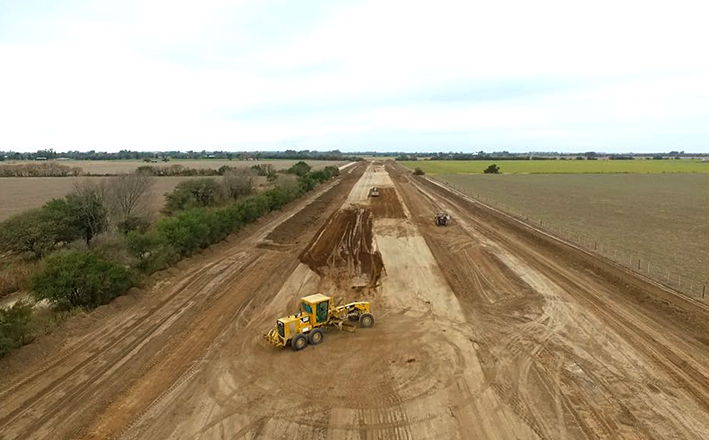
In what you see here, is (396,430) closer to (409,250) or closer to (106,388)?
(106,388)

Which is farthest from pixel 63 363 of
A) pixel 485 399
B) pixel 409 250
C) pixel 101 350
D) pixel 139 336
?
pixel 409 250

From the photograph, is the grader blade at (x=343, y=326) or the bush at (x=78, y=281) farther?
the bush at (x=78, y=281)

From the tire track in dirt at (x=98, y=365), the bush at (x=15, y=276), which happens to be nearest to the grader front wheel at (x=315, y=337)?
the tire track in dirt at (x=98, y=365)

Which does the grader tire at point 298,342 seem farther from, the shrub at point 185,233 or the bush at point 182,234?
the shrub at point 185,233

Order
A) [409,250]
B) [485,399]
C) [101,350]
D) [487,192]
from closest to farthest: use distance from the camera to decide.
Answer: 1. [485,399]
2. [101,350]
3. [409,250]
4. [487,192]

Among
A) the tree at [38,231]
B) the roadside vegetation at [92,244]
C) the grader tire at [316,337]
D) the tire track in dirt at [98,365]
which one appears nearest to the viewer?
the tire track in dirt at [98,365]
